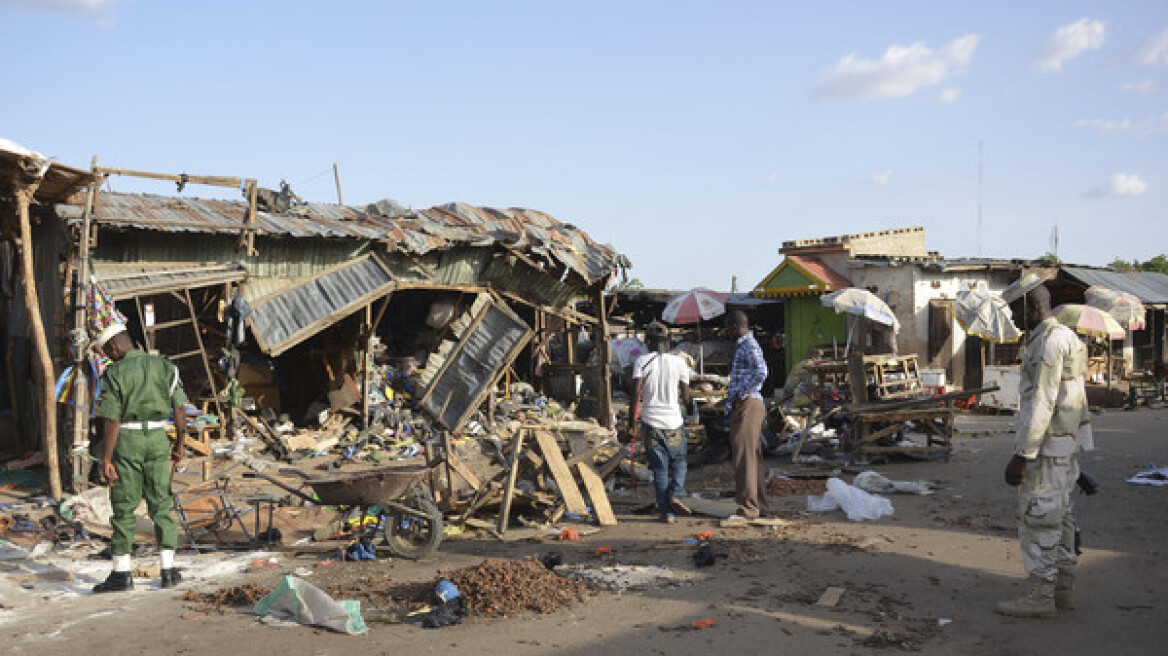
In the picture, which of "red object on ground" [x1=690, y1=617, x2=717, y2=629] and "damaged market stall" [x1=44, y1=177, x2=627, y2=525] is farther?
"damaged market stall" [x1=44, y1=177, x2=627, y2=525]

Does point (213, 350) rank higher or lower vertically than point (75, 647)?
higher

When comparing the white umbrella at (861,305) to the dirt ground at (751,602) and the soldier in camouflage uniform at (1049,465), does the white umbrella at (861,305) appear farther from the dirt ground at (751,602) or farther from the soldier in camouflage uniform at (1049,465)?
the soldier in camouflage uniform at (1049,465)

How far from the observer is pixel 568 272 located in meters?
17.9

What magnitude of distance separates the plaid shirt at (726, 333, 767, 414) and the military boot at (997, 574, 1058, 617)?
348cm

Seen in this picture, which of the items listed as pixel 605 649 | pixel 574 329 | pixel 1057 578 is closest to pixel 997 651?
pixel 1057 578

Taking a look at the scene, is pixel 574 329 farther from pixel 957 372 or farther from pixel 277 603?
pixel 277 603

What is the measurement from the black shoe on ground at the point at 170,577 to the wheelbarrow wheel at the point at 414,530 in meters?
1.66

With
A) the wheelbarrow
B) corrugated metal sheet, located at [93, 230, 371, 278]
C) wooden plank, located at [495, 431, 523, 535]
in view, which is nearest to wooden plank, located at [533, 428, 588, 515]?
wooden plank, located at [495, 431, 523, 535]

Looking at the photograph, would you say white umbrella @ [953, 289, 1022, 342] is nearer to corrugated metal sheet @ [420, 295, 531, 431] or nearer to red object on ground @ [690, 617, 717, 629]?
corrugated metal sheet @ [420, 295, 531, 431]

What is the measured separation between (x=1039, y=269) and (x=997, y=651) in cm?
2341

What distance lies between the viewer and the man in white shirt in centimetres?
916

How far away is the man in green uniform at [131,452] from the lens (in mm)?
6953

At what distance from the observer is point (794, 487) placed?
1112 centimetres

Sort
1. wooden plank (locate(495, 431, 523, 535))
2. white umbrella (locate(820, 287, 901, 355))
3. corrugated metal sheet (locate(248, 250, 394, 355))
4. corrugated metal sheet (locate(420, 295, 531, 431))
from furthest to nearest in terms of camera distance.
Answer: white umbrella (locate(820, 287, 901, 355)) → corrugated metal sheet (locate(420, 295, 531, 431)) → corrugated metal sheet (locate(248, 250, 394, 355)) → wooden plank (locate(495, 431, 523, 535))
